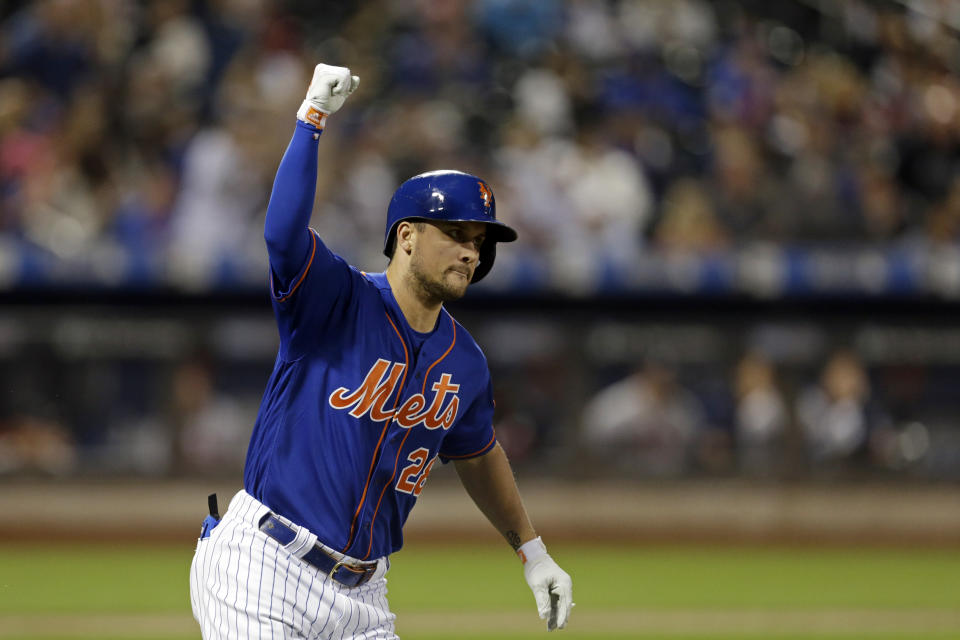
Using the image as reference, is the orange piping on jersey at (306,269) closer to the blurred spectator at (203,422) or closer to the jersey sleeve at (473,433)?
the jersey sleeve at (473,433)

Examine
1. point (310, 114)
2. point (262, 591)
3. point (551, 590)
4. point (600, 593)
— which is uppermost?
point (600, 593)

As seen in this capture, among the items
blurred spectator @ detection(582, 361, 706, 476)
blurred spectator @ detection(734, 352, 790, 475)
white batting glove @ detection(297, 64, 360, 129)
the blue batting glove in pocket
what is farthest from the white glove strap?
blurred spectator @ detection(734, 352, 790, 475)

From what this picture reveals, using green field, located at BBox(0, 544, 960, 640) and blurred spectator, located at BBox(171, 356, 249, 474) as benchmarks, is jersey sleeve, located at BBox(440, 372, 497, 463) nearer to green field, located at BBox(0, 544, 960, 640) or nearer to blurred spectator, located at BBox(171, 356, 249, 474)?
green field, located at BBox(0, 544, 960, 640)

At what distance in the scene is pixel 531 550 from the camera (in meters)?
4.03

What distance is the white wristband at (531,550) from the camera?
402cm

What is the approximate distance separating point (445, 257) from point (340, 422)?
1.70 feet

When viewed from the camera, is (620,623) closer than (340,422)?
No

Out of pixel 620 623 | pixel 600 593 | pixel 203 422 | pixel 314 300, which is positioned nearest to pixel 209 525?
pixel 314 300

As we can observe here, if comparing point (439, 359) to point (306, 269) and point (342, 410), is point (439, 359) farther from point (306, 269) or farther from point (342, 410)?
point (306, 269)

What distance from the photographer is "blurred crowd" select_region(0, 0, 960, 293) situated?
33.6 ft

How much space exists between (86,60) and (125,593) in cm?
493

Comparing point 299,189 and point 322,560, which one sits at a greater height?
point 299,189

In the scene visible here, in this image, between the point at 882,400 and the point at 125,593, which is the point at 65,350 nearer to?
the point at 125,593

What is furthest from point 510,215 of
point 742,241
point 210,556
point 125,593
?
point 210,556
